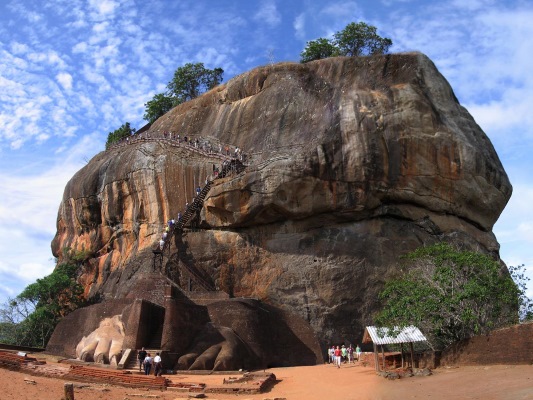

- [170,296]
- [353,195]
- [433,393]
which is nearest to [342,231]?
[353,195]

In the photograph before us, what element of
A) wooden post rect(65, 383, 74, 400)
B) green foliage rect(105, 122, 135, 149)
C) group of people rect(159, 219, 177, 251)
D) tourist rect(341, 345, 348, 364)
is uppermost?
green foliage rect(105, 122, 135, 149)

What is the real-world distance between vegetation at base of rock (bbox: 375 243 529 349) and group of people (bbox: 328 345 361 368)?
214 inches

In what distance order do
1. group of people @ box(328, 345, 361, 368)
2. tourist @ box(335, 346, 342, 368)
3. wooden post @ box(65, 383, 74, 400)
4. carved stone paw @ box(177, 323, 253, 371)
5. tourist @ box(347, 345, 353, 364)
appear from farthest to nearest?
tourist @ box(347, 345, 353, 364) < group of people @ box(328, 345, 361, 368) < tourist @ box(335, 346, 342, 368) < carved stone paw @ box(177, 323, 253, 371) < wooden post @ box(65, 383, 74, 400)

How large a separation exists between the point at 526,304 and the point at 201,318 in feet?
42.3

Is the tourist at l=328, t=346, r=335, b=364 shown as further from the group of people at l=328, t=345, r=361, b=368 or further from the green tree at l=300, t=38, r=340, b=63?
the green tree at l=300, t=38, r=340, b=63

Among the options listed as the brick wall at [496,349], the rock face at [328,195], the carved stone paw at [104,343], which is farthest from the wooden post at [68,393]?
the rock face at [328,195]

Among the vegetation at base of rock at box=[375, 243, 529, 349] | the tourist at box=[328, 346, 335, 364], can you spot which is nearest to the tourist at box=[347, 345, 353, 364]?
the tourist at box=[328, 346, 335, 364]

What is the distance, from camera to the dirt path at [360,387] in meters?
15.7

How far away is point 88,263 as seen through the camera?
4097 cm

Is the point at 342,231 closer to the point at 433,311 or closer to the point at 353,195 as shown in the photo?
the point at 353,195

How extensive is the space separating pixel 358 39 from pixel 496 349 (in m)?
35.8

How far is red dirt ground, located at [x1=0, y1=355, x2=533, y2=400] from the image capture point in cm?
1577

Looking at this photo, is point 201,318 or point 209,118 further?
point 209,118

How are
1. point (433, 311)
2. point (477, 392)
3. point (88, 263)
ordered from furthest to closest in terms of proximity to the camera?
point (88, 263) → point (433, 311) → point (477, 392)
